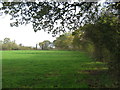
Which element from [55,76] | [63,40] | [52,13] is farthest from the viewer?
[63,40]

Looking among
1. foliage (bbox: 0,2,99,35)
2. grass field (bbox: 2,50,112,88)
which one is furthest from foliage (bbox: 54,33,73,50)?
grass field (bbox: 2,50,112,88)

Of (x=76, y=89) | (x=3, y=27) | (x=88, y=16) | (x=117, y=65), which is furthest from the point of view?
(x=88, y=16)

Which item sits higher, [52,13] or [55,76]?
[52,13]

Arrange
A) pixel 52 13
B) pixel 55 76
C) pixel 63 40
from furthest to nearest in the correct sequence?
pixel 63 40
pixel 55 76
pixel 52 13

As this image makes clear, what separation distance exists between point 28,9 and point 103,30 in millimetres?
3476

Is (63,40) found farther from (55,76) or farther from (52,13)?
(52,13)

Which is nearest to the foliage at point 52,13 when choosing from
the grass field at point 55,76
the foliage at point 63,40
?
the foliage at point 63,40

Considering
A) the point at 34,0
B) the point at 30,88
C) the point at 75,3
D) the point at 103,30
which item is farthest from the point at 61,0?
the point at 30,88

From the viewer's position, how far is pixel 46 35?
725 cm

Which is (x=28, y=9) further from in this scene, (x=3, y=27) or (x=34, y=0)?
(x=3, y=27)

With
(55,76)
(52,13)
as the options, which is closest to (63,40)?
(55,76)

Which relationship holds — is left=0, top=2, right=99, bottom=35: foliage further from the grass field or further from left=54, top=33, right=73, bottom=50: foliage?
the grass field

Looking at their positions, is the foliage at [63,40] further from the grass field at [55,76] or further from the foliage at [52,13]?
the grass field at [55,76]

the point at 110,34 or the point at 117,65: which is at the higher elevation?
the point at 110,34
